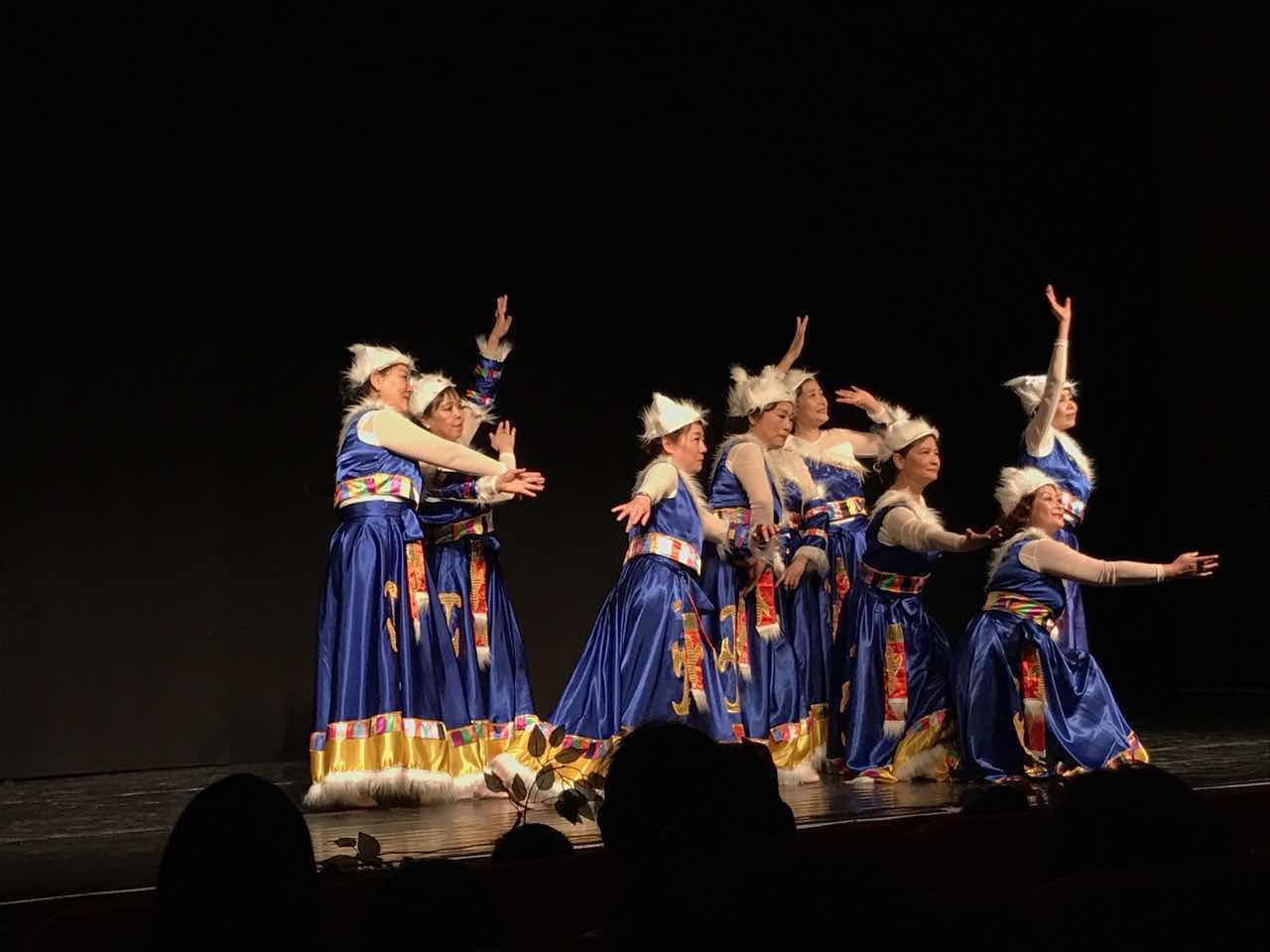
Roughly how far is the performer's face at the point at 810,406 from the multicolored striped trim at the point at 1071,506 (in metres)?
1.09

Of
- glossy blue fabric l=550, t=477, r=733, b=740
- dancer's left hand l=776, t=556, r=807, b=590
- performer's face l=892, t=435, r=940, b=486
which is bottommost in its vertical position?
glossy blue fabric l=550, t=477, r=733, b=740

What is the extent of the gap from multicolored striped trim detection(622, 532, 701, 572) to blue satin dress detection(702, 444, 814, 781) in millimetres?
499

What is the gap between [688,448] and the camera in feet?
18.0

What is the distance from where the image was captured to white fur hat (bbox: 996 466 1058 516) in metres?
5.25

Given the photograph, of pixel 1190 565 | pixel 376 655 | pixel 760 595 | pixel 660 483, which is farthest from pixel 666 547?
pixel 1190 565

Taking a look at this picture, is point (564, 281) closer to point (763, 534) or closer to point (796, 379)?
point (796, 379)

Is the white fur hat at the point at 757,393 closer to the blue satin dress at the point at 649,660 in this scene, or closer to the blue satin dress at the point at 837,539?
the blue satin dress at the point at 837,539

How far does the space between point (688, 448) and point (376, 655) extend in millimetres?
1337

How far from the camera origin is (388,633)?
4883 millimetres

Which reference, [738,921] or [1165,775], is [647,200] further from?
[738,921]

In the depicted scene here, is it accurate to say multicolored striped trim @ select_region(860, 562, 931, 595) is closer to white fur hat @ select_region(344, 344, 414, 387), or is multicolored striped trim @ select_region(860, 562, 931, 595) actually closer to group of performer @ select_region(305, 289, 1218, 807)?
group of performer @ select_region(305, 289, 1218, 807)

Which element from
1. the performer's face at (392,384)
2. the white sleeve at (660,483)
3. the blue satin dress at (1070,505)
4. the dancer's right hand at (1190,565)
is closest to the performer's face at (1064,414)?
the blue satin dress at (1070,505)

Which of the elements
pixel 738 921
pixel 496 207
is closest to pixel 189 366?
pixel 496 207

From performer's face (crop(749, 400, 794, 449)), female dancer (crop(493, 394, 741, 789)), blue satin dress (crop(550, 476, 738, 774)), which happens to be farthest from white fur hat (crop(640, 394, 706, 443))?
performer's face (crop(749, 400, 794, 449))
